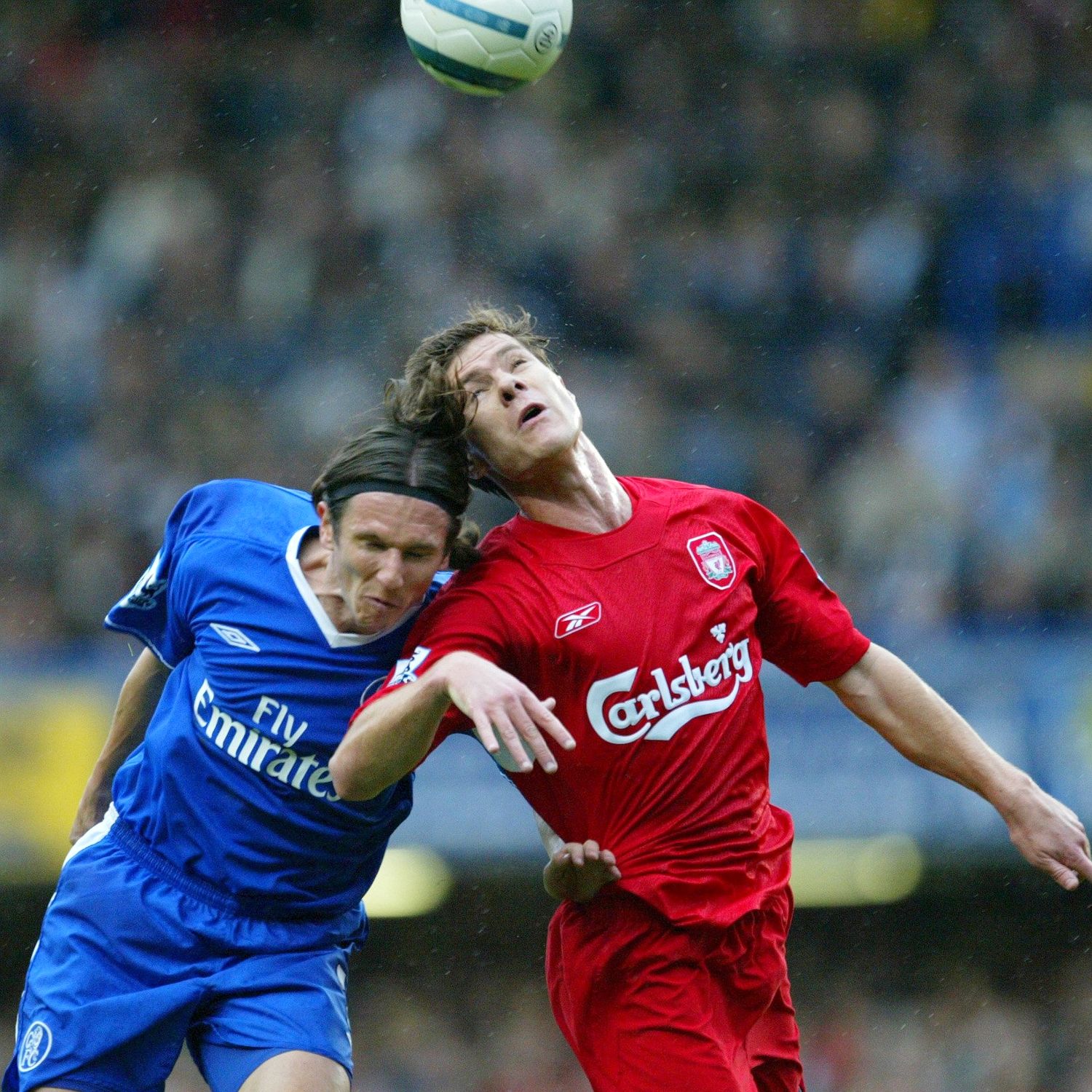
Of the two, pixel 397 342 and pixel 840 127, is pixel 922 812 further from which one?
pixel 840 127

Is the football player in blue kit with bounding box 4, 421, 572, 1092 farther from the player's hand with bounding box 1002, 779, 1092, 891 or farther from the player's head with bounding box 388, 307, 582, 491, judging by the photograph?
the player's hand with bounding box 1002, 779, 1092, 891

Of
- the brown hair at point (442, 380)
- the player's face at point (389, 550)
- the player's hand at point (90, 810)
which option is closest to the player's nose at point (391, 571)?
the player's face at point (389, 550)

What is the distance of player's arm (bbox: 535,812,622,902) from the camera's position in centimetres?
357

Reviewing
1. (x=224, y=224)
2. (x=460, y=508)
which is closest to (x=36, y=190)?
(x=224, y=224)

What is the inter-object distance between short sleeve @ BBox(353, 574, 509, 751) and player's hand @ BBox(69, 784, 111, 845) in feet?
3.35

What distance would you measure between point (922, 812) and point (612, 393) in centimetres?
335

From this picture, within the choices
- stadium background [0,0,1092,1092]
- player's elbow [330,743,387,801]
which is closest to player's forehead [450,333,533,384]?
player's elbow [330,743,387,801]

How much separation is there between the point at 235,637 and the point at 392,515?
529 millimetres

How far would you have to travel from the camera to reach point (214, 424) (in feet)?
32.9

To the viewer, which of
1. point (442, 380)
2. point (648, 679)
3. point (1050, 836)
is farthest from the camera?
point (442, 380)

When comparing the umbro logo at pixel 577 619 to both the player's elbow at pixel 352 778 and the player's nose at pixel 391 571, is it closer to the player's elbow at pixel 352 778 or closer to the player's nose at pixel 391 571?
the player's nose at pixel 391 571

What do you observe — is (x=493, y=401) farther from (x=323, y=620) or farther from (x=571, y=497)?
(x=323, y=620)

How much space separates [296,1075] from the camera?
353cm

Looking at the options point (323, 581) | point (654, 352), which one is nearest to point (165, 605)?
point (323, 581)
